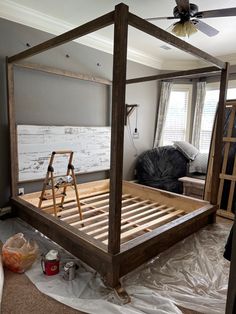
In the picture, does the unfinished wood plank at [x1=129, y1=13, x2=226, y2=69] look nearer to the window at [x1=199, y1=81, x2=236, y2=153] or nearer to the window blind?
the window at [x1=199, y1=81, x2=236, y2=153]

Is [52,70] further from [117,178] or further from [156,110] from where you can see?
[156,110]

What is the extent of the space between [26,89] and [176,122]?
10.6 ft

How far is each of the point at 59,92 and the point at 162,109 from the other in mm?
2408

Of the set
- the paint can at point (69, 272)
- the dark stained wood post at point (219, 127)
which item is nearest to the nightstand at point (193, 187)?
the dark stained wood post at point (219, 127)

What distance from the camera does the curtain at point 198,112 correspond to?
15.4ft

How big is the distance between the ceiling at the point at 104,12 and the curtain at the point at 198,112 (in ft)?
2.23

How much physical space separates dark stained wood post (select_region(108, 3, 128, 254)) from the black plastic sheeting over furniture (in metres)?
2.72

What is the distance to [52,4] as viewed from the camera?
8.96ft

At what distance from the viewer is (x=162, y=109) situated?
16.4 feet

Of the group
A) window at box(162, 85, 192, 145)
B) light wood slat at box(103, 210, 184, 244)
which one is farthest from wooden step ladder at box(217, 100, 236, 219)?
window at box(162, 85, 192, 145)

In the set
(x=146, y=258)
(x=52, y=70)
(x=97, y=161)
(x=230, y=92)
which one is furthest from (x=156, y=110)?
(x=146, y=258)

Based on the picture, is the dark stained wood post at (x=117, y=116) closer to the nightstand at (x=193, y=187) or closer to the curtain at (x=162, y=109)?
the nightstand at (x=193, y=187)

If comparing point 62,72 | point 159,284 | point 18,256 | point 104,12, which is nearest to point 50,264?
point 18,256

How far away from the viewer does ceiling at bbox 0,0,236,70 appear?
8.77ft
